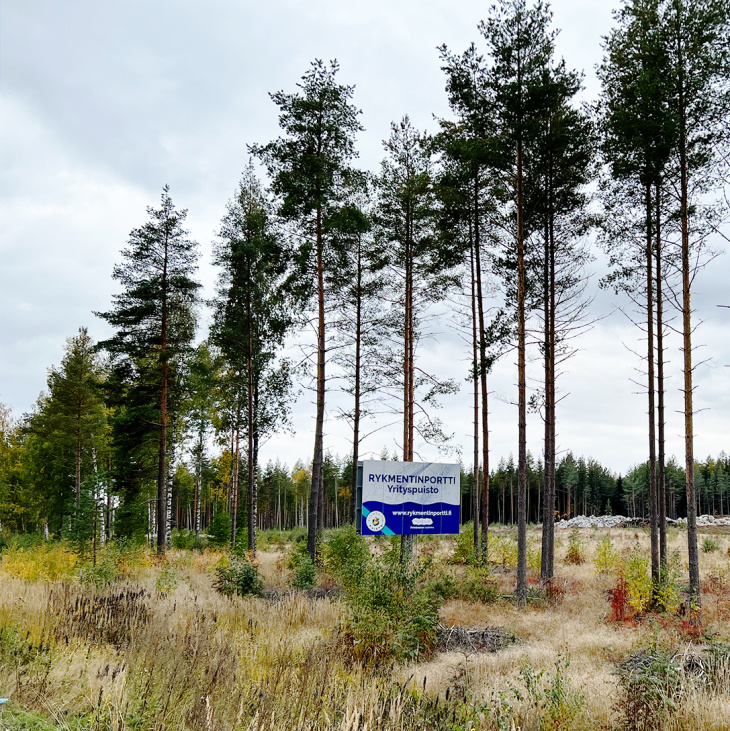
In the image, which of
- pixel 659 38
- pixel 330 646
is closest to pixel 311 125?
pixel 659 38

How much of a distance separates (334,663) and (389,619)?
204 centimetres

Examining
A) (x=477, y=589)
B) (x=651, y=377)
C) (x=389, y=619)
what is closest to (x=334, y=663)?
(x=389, y=619)

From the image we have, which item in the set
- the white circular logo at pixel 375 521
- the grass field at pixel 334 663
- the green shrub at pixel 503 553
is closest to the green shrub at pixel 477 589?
the grass field at pixel 334 663

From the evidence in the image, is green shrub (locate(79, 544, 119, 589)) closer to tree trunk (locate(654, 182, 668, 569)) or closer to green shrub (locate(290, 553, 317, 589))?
green shrub (locate(290, 553, 317, 589))

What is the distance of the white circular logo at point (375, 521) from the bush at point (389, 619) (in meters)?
3.89

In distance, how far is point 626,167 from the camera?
13133mm

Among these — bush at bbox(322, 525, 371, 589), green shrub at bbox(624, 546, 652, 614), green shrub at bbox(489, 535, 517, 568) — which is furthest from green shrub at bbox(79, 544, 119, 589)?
green shrub at bbox(489, 535, 517, 568)

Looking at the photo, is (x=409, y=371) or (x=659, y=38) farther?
(x=409, y=371)

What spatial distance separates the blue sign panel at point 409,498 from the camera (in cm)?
1296

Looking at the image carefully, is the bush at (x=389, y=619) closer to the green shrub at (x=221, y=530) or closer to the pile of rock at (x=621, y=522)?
the green shrub at (x=221, y=530)

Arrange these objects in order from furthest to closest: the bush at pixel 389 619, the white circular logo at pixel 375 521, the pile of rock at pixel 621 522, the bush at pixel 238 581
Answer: the pile of rock at pixel 621 522 < the white circular logo at pixel 375 521 < the bush at pixel 238 581 < the bush at pixel 389 619

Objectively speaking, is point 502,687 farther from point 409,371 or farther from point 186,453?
point 186,453

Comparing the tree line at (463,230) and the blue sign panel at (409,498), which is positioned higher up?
the tree line at (463,230)

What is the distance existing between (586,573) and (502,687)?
13127 millimetres
